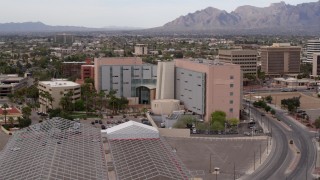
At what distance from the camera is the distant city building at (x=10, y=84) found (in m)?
87.9

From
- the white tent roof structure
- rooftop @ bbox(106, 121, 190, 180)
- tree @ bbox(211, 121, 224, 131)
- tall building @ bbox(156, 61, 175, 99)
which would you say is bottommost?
tree @ bbox(211, 121, 224, 131)

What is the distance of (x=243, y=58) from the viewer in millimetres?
110438

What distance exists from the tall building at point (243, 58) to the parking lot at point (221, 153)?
5516 centimetres

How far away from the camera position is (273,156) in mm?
46750

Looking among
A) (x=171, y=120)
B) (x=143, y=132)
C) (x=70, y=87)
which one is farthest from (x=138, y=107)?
(x=143, y=132)

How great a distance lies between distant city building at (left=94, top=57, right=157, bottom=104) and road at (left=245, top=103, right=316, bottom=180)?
21311 mm

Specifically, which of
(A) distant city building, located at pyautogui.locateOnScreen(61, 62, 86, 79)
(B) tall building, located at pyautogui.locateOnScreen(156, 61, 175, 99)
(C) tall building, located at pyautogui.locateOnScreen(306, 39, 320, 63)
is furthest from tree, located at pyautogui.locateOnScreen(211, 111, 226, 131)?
(C) tall building, located at pyautogui.locateOnScreen(306, 39, 320, 63)

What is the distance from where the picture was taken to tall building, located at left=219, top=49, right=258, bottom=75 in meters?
108

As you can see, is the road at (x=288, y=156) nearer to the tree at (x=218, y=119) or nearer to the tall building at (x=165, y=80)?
the tree at (x=218, y=119)

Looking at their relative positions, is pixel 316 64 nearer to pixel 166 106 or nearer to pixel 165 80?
pixel 165 80

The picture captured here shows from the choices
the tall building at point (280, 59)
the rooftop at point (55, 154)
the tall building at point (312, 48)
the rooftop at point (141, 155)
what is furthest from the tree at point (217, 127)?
the tall building at point (312, 48)

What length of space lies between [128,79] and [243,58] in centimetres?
4003

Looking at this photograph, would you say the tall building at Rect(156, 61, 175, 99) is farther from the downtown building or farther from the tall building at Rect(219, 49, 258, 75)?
the tall building at Rect(219, 49, 258, 75)

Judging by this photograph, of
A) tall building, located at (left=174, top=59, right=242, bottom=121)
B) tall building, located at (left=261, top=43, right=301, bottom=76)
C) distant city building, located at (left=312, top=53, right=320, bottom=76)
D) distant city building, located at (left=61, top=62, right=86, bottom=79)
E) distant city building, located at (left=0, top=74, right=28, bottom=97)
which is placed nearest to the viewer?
tall building, located at (left=174, top=59, right=242, bottom=121)
